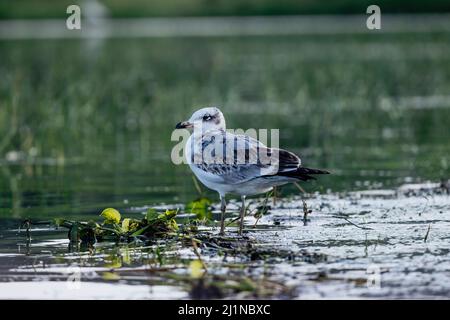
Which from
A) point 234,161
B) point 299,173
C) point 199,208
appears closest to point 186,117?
point 199,208

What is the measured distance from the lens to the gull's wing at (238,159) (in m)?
10.3

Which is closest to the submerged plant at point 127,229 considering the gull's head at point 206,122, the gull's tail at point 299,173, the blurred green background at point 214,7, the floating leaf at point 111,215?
the floating leaf at point 111,215

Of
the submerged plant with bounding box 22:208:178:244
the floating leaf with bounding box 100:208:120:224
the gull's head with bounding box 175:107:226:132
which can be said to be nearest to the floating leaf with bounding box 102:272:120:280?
the submerged plant with bounding box 22:208:178:244

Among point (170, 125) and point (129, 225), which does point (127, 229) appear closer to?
point (129, 225)

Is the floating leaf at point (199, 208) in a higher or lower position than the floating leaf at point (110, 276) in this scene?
higher

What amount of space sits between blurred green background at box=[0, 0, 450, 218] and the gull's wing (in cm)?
247

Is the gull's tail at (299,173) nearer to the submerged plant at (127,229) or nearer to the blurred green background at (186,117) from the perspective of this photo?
the submerged plant at (127,229)

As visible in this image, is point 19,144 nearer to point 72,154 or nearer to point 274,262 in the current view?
point 72,154

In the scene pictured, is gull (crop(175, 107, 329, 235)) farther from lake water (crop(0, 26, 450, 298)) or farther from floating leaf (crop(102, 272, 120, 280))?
floating leaf (crop(102, 272, 120, 280))
